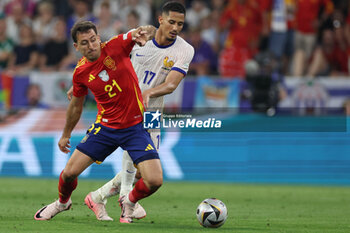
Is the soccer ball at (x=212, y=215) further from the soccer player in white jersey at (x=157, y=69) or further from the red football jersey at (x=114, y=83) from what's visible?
the red football jersey at (x=114, y=83)

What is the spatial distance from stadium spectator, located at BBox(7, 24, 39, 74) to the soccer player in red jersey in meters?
10.5

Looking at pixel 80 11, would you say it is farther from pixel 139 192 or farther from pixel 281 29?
pixel 139 192

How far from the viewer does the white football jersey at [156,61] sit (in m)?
9.81

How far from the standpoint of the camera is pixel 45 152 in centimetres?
1571

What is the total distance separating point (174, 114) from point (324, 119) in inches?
120

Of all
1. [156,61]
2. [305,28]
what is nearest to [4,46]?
[305,28]

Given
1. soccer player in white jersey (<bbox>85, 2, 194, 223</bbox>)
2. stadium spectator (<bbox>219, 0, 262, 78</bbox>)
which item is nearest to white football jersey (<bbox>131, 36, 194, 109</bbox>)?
soccer player in white jersey (<bbox>85, 2, 194, 223</bbox>)

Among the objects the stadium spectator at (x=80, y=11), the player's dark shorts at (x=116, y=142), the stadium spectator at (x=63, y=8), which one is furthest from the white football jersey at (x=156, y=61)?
the stadium spectator at (x=63, y=8)

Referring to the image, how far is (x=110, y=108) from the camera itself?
895cm

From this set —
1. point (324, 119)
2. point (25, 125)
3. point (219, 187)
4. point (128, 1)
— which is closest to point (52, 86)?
point (25, 125)

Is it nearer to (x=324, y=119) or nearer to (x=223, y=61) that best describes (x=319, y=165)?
(x=324, y=119)

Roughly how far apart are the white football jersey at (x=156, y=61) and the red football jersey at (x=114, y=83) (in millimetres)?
891

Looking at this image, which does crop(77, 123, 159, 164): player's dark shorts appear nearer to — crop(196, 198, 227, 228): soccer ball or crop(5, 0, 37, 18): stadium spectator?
crop(196, 198, 227, 228): soccer ball

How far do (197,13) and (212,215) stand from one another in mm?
11152
